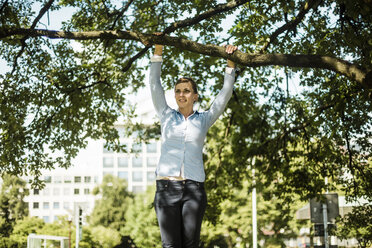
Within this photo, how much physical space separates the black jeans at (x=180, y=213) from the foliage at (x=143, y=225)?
39.5 m

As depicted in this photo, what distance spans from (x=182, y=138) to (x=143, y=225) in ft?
154

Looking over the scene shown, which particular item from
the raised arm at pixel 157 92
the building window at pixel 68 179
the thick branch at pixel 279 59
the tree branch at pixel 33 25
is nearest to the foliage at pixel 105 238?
the tree branch at pixel 33 25

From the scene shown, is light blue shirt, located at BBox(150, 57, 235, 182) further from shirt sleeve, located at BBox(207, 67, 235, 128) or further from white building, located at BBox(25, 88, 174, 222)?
white building, located at BBox(25, 88, 174, 222)

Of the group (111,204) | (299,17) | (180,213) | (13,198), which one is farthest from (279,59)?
(111,204)

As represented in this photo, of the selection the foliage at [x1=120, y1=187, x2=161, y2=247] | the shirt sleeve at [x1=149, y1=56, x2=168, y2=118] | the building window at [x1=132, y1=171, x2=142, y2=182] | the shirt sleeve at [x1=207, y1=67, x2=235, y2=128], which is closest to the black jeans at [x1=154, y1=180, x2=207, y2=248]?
the shirt sleeve at [x1=207, y1=67, x2=235, y2=128]

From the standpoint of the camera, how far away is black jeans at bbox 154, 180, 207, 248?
309 cm

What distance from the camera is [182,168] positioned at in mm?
3219

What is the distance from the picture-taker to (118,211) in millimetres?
63406

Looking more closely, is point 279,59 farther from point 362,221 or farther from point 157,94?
point 362,221

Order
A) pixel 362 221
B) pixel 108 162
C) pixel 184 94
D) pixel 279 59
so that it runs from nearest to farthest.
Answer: pixel 184 94, pixel 279 59, pixel 362 221, pixel 108 162

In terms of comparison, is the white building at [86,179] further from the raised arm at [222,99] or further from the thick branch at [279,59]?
the raised arm at [222,99]

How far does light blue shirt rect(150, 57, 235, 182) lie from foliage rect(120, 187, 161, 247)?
3919cm

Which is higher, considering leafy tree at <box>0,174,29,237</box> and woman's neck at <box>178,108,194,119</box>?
woman's neck at <box>178,108,194,119</box>

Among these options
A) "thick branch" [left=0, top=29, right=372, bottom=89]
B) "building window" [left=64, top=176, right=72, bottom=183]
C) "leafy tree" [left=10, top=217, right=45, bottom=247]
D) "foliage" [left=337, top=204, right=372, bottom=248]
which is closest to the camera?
"thick branch" [left=0, top=29, right=372, bottom=89]
